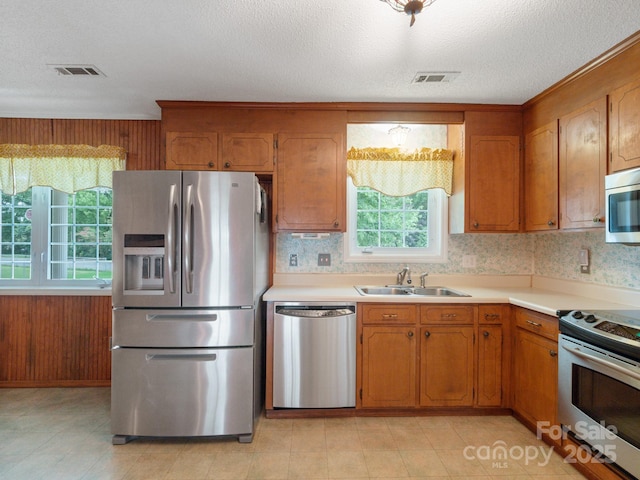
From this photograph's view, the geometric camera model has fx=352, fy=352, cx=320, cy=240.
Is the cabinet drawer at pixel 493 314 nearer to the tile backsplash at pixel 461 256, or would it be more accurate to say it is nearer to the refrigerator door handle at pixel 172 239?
the tile backsplash at pixel 461 256

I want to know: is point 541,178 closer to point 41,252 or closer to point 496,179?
point 496,179

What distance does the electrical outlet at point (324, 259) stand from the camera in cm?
319

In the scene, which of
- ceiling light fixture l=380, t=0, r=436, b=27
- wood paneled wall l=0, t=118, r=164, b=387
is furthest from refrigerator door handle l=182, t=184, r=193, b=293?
ceiling light fixture l=380, t=0, r=436, b=27

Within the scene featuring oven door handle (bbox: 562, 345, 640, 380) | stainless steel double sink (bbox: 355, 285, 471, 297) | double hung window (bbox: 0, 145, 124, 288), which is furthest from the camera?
double hung window (bbox: 0, 145, 124, 288)

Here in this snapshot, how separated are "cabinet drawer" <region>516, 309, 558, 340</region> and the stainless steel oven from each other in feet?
0.29

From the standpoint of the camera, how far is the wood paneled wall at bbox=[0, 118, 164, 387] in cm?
312

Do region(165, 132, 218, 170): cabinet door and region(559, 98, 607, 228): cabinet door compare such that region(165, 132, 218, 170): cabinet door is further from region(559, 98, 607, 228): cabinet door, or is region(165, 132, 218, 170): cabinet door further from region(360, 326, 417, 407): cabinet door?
region(559, 98, 607, 228): cabinet door

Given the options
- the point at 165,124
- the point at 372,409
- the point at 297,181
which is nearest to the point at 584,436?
the point at 372,409

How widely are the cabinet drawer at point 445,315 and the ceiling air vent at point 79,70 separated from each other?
2753 millimetres

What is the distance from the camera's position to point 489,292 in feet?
9.20

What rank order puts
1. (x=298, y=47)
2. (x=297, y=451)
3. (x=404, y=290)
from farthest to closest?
(x=404, y=290), (x=297, y=451), (x=298, y=47)

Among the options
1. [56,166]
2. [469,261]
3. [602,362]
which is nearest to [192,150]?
[56,166]

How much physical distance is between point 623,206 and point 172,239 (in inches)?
101

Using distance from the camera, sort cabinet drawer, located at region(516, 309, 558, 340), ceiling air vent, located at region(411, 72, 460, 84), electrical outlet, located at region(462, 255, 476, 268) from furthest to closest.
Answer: electrical outlet, located at region(462, 255, 476, 268), ceiling air vent, located at region(411, 72, 460, 84), cabinet drawer, located at region(516, 309, 558, 340)
